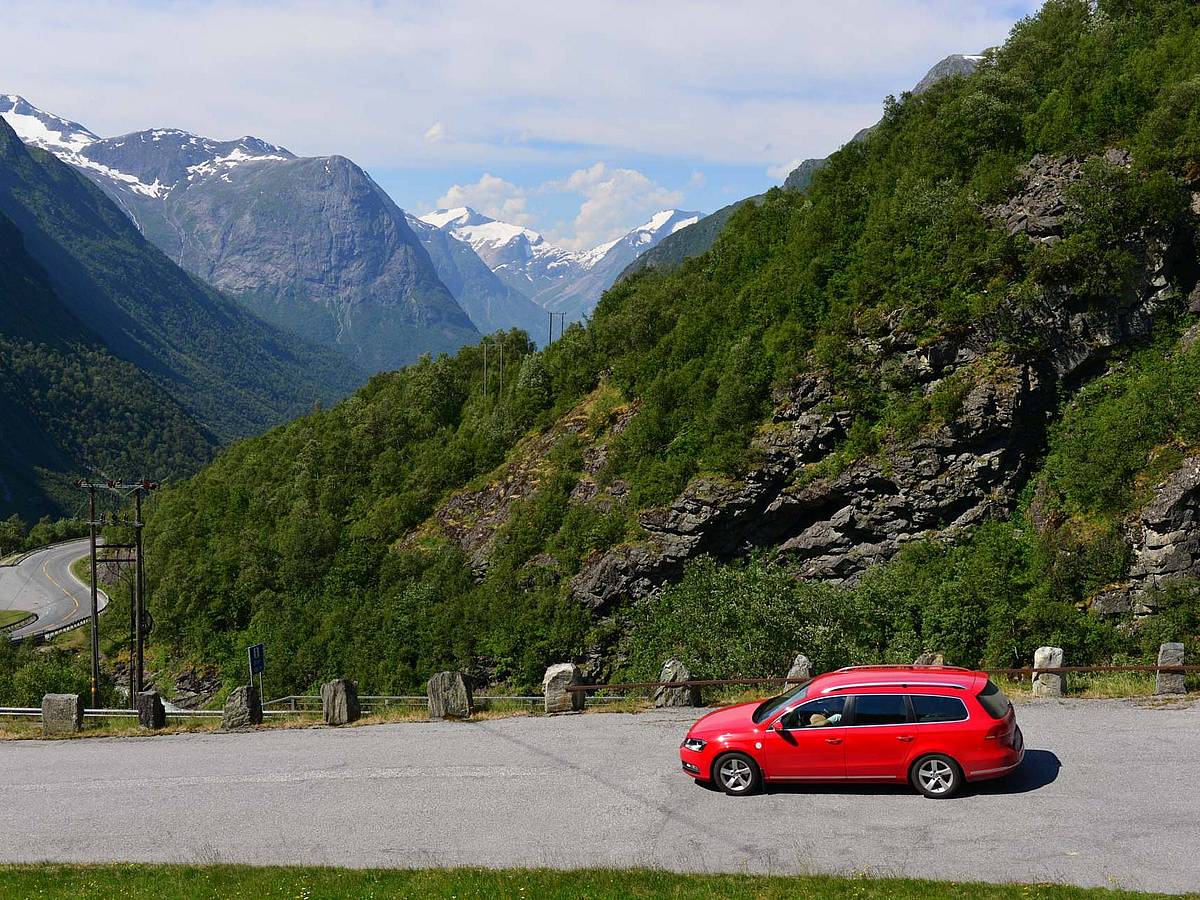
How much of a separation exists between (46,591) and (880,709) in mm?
140204

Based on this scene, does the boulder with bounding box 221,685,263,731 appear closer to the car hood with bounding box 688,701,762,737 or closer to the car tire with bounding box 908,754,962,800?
the car hood with bounding box 688,701,762,737

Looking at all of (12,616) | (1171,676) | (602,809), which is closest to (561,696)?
(602,809)

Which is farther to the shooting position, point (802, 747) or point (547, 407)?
point (547, 407)

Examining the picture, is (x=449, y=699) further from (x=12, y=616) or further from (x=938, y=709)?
(x=12, y=616)

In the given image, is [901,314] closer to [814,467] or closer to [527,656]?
[814,467]

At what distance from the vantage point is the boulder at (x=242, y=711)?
24.0m

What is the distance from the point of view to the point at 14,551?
161875 mm

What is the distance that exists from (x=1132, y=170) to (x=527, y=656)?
128 ft

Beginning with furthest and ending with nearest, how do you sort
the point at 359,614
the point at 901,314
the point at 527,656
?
the point at 359,614 → the point at 527,656 → the point at 901,314

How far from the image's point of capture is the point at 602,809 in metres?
15.4

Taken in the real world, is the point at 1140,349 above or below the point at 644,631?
above

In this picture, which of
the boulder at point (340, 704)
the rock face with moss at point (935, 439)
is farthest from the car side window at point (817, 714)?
the rock face with moss at point (935, 439)

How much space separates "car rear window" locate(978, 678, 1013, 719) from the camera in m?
14.4

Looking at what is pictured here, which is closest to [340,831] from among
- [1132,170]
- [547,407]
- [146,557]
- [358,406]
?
[1132,170]
